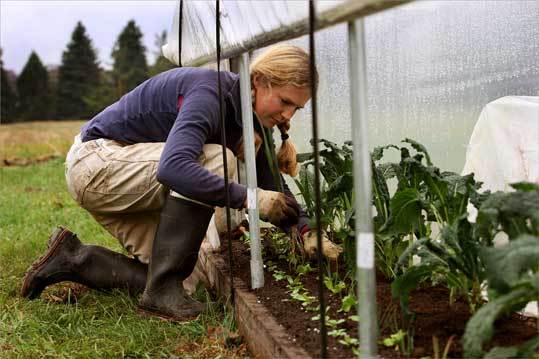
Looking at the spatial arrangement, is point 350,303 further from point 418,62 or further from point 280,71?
point 418,62

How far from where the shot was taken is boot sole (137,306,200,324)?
239 cm

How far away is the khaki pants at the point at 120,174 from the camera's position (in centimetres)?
252

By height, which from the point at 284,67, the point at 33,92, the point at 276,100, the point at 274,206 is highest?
the point at 33,92

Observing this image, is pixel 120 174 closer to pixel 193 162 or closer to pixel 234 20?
pixel 193 162

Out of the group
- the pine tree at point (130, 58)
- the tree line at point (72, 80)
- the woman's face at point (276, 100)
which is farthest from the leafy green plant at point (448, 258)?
the tree line at point (72, 80)

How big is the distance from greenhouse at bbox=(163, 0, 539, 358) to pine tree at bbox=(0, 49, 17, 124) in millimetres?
26226

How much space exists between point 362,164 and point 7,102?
29.7 m

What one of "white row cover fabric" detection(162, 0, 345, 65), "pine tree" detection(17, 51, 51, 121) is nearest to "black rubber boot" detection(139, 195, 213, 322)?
"white row cover fabric" detection(162, 0, 345, 65)

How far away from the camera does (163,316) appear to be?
8.00 ft

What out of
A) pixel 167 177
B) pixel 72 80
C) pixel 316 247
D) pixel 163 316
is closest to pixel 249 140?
pixel 167 177

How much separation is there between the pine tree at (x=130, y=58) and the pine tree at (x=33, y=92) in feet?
13.3

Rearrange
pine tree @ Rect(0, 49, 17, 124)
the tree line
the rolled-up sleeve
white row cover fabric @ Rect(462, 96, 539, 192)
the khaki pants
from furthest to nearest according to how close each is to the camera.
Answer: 1. the tree line
2. pine tree @ Rect(0, 49, 17, 124)
3. the khaki pants
4. the rolled-up sleeve
5. white row cover fabric @ Rect(462, 96, 539, 192)

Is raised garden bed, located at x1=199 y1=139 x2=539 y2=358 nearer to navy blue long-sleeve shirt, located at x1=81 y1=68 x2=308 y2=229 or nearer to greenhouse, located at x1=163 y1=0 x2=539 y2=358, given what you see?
greenhouse, located at x1=163 y1=0 x2=539 y2=358

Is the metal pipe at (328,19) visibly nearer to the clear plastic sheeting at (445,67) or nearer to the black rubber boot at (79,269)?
the clear plastic sheeting at (445,67)
